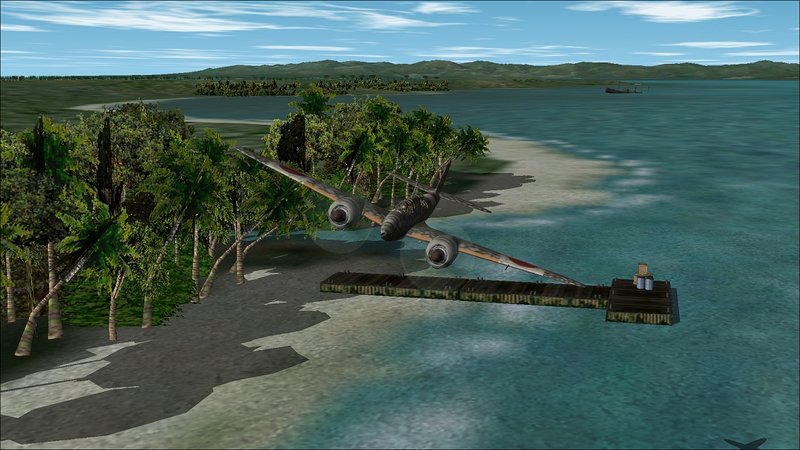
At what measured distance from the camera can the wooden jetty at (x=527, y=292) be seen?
152ft

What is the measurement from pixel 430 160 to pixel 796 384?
66635 mm

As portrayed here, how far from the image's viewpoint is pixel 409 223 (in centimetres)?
4541

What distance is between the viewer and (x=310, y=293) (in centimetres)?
5284

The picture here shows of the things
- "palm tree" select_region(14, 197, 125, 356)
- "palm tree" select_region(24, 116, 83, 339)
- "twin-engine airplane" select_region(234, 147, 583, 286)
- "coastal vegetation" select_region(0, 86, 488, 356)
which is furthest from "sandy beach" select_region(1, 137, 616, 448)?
"palm tree" select_region(24, 116, 83, 339)

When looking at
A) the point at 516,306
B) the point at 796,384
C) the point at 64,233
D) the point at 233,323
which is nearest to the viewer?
the point at 796,384

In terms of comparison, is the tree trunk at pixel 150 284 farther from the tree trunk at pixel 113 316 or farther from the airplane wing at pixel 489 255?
the airplane wing at pixel 489 255

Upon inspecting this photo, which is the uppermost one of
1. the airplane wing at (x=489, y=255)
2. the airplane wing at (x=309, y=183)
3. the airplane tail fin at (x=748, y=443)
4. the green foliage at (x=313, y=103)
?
the green foliage at (x=313, y=103)

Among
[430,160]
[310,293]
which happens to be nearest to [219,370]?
[310,293]

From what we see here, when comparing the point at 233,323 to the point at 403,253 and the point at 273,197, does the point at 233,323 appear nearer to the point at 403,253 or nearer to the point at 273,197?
the point at 273,197

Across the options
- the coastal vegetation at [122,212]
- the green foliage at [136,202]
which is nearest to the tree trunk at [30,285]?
the coastal vegetation at [122,212]

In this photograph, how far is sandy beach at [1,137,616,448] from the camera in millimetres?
32344

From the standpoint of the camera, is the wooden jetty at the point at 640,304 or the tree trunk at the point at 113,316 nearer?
the tree trunk at the point at 113,316

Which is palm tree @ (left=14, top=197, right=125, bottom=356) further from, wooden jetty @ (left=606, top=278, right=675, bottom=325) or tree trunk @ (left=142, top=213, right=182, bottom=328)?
wooden jetty @ (left=606, top=278, right=675, bottom=325)

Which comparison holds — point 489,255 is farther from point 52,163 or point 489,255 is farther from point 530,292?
point 52,163
